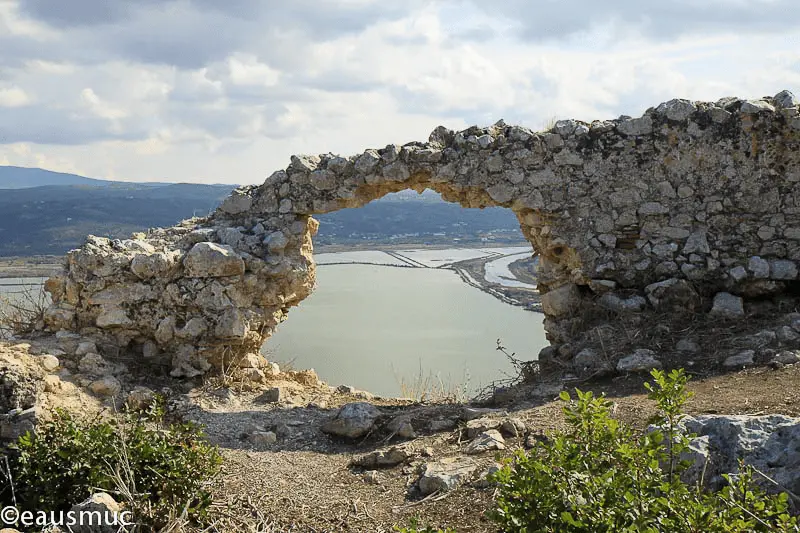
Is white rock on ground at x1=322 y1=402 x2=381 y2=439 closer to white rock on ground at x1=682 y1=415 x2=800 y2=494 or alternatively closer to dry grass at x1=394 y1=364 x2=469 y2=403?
dry grass at x1=394 y1=364 x2=469 y2=403

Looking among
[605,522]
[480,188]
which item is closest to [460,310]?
A: [480,188]

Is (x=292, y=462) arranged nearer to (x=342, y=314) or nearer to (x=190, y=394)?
(x=190, y=394)

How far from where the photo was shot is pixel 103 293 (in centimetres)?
642

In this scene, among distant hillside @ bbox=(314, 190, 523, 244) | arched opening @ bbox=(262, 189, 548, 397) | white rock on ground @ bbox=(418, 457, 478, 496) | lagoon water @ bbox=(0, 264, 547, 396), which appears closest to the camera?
white rock on ground @ bbox=(418, 457, 478, 496)

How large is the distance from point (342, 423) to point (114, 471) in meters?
2.13

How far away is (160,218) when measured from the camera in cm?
2847

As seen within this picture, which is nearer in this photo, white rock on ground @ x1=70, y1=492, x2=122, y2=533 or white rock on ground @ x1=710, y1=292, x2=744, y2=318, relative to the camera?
white rock on ground @ x1=70, y1=492, x2=122, y2=533

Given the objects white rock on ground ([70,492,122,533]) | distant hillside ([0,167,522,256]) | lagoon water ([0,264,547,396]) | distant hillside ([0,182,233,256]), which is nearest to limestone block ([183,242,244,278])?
lagoon water ([0,264,547,396])

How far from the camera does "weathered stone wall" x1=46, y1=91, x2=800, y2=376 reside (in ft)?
21.1

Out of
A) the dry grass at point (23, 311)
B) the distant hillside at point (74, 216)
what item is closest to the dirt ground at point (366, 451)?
the dry grass at point (23, 311)

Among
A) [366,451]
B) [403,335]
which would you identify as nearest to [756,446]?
[366,451]

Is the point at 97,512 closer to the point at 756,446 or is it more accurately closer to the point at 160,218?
the point at 756,446

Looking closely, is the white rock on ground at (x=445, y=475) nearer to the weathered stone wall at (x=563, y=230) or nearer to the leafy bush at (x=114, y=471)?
the leafy bush at (x=114, y=471)

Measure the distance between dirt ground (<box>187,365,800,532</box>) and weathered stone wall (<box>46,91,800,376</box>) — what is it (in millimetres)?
1038
